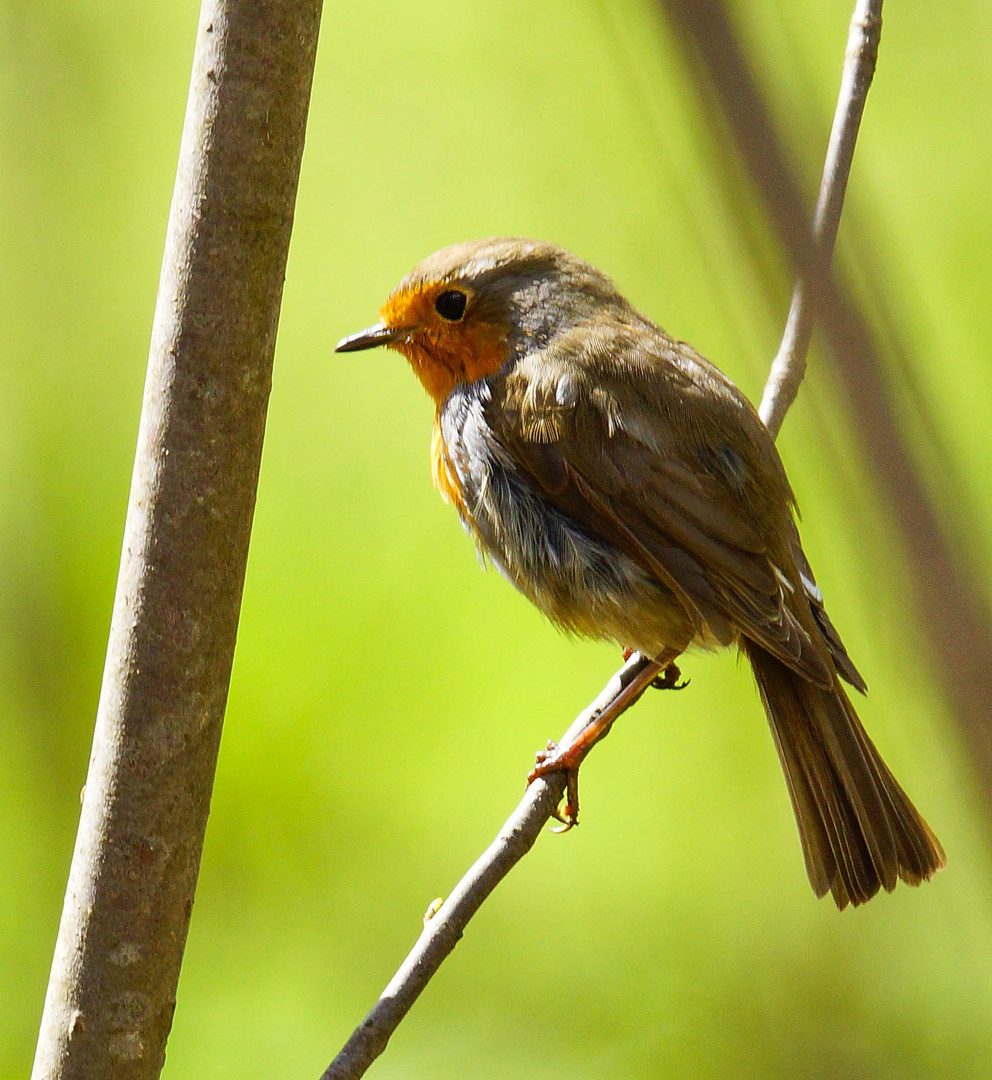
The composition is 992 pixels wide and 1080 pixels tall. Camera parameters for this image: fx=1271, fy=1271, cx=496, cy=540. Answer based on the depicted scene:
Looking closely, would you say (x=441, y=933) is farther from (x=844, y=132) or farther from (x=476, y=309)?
(x=476, y=309)

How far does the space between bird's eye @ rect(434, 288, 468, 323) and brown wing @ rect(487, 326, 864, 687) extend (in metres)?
0.29

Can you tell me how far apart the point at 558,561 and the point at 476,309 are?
0.67 metres

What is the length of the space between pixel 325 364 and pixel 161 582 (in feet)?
7.72

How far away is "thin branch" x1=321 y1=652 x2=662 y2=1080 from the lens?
6.00ft

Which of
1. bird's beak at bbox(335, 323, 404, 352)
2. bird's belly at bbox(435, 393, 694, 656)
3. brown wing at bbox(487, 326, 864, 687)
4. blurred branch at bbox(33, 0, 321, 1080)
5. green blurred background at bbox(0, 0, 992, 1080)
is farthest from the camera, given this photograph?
green blurred background at bbox(0, 0, 992, 1080)

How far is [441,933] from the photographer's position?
199 cm

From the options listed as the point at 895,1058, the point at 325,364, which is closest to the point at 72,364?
the point at 325,364

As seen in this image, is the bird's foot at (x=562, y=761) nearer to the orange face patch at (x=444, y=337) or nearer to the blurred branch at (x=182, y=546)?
the orange face patch at (x=444, y=337)

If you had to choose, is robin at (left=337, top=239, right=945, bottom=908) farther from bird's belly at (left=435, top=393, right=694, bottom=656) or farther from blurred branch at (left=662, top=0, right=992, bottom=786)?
blurred branch at (left=662, top=0, right=992, bottom=786)

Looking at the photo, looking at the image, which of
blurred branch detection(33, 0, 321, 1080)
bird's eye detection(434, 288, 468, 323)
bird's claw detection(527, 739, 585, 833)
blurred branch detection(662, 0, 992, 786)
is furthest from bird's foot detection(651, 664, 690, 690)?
blurred branch detection(662, 0, 992, 786)

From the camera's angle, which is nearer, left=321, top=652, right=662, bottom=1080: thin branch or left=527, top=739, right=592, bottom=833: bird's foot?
left=321, top=652, right=662, bottom=1080: thin branch

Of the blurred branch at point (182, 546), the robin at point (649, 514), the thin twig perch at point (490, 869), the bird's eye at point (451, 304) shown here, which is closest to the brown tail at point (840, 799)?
the robin at point (649, 514)

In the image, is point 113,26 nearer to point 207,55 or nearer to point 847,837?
point 207,55

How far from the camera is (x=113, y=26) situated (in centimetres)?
389
